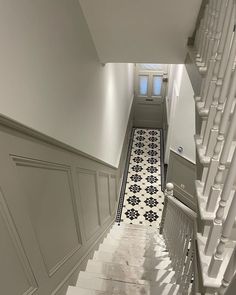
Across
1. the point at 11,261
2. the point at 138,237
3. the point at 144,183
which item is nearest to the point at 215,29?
the point at 11,261

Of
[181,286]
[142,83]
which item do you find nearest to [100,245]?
[181,286]

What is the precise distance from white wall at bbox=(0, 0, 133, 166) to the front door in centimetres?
399

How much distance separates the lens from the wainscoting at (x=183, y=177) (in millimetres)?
4352

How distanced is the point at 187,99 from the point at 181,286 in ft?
9.33

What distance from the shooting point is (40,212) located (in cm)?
144

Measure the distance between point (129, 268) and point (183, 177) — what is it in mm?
2377

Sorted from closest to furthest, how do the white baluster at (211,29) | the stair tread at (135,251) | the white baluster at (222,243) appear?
1. the white baluster at (222,243)
2. the white baluster at (211,29)
3. the stair tread at (135,251)

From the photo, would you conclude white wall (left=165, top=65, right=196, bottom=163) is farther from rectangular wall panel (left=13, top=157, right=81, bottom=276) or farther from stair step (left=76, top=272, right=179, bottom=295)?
rectangular wall panel (left=13, top=157, right=81, bottom=276)

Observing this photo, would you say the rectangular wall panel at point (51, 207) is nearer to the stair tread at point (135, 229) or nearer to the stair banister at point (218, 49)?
the stair banister at point (218, 49)

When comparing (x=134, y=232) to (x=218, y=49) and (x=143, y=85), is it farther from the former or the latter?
(x=143, y=85)

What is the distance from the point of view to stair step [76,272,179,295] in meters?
1.98

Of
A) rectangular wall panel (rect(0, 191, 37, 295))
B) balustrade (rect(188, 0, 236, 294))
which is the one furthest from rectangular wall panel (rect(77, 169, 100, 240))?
balustrade (rect(188, 0, 236, 294))

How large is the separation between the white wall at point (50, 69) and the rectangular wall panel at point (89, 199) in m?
0.27

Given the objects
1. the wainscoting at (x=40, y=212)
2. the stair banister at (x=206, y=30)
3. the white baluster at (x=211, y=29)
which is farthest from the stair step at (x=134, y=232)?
the white baluster at (x=211, y=29)
